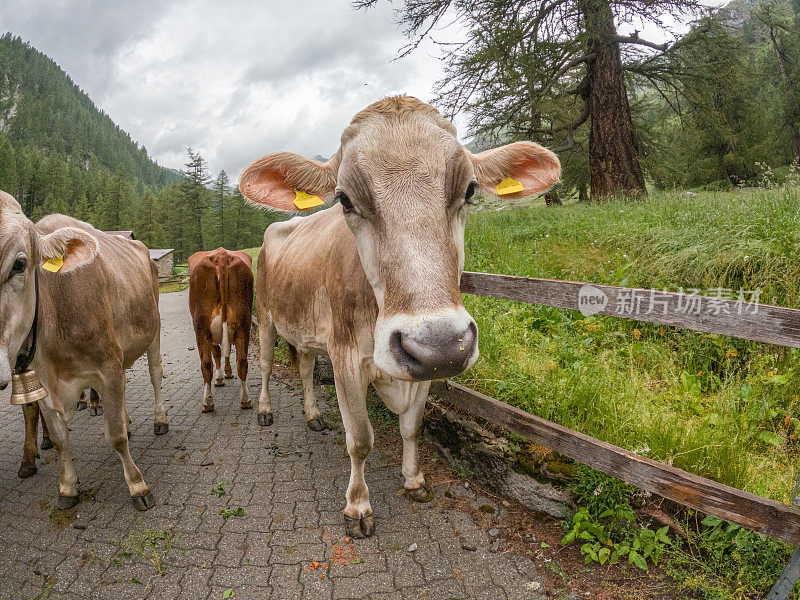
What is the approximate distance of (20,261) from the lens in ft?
7.95

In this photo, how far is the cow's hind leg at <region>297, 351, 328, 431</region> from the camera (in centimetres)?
451

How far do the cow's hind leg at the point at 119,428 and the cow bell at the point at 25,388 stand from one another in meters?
0.41

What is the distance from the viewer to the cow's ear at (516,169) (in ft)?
8.09

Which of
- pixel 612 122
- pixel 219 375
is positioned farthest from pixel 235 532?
pixel 612 122

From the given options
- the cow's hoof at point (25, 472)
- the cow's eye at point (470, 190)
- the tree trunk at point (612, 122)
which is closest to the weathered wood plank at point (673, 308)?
the cow's eye at point (470, 190)

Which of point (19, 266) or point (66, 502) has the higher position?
point (19, 266)

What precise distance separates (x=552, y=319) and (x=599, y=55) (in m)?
7.45

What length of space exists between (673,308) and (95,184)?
9737 centimetres

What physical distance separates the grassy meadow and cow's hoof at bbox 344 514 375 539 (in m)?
1.34

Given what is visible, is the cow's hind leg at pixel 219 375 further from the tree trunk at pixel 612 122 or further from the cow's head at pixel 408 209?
the tree trunk at pixel 612 122

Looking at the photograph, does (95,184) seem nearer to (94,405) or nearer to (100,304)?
(94,405)

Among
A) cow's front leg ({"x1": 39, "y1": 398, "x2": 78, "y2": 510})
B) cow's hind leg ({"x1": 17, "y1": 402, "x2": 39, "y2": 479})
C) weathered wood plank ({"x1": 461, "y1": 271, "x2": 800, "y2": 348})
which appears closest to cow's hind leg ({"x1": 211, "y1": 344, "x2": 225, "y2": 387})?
cow's hind leg ({"x1": 17, "y1": 402, "x2": 39, "y2": 479})

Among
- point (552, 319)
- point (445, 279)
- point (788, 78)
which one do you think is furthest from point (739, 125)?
point (445, 279)

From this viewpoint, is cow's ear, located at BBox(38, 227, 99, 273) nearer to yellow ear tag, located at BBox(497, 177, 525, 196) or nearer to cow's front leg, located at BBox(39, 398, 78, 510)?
cow's front leg, located at BBox(39, 398, 78, 510)
